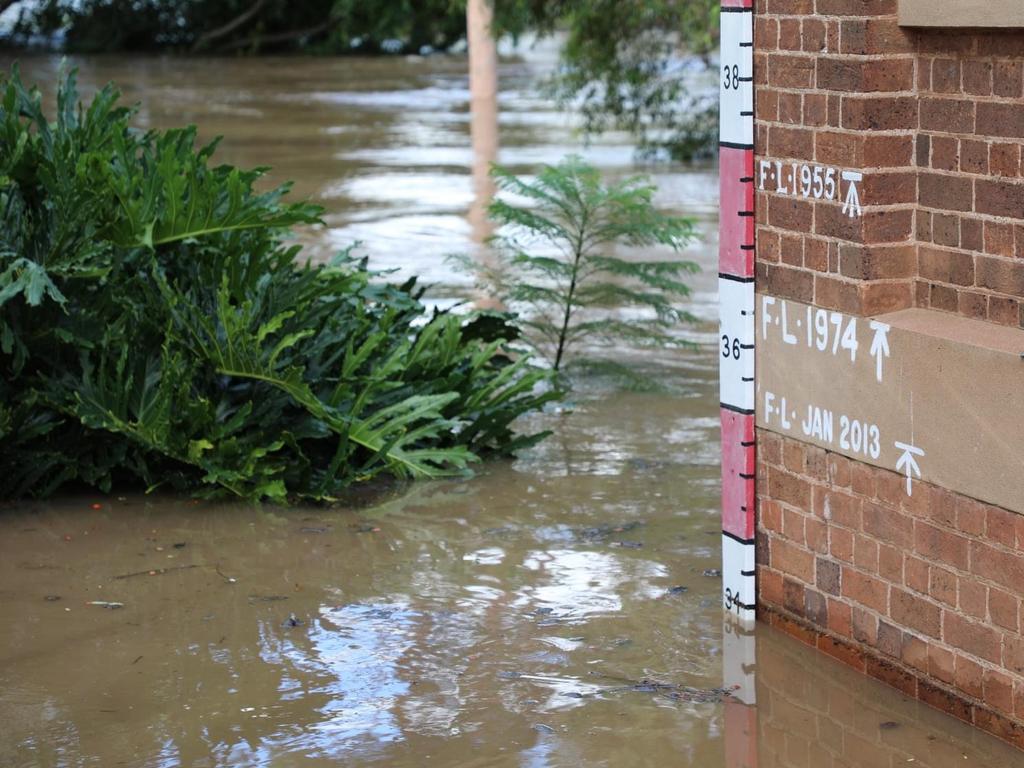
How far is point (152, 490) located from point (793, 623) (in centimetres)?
284

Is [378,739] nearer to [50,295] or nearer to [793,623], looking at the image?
[793,623]

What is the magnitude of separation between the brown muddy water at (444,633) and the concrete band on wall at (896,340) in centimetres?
23

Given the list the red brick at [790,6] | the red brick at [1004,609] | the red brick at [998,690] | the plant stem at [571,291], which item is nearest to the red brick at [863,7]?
the red brick at [790,6]

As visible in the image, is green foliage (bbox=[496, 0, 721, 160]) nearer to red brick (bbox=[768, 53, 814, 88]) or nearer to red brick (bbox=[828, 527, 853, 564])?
red brick (bbox=[768, 53, 814, 88])

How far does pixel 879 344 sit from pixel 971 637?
33.0 inches

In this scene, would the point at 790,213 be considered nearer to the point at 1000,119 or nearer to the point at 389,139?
the point at 1000,119

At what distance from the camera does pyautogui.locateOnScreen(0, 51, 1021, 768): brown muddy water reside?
4.36 metres

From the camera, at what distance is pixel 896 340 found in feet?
14.6

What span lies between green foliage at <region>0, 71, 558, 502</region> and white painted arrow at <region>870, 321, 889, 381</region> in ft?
8.21

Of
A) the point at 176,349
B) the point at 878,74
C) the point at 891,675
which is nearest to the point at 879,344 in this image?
the point at 878,74

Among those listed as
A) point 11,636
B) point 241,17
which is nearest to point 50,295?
point 11,636

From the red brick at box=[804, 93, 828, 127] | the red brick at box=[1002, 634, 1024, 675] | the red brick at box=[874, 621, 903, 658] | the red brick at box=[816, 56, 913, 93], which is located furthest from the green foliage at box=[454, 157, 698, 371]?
the red brick at box=[1002, 634, 1024, 675]

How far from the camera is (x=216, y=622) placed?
5.28 metres

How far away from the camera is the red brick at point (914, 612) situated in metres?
4.45
